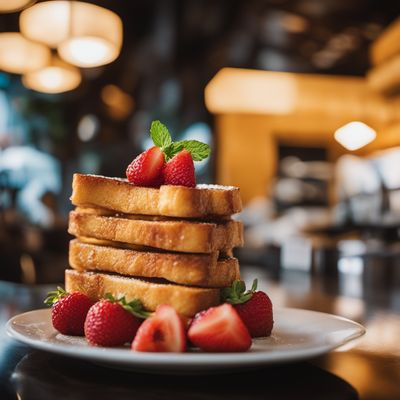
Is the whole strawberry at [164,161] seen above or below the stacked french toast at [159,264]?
above

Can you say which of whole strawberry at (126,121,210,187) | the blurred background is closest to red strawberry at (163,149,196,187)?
whole strawberry at (126,121,210,187)

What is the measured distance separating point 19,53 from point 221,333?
5.70 meters

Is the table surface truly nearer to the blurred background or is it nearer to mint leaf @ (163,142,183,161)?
mint leaf @ (163,142,183,161)

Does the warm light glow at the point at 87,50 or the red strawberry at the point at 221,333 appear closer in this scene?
the red strawberry at the point at 221,333

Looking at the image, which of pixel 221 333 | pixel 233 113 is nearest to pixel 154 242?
pixel 221 333

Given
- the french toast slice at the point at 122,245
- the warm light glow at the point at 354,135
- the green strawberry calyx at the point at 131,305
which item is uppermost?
the warm light glow at the point at 354,135

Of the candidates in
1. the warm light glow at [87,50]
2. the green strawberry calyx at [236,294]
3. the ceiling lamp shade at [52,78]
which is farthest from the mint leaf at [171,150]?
the ceiling lamp shade at [52,78]

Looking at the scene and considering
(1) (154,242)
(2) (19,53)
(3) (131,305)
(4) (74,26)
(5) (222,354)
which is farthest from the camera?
(2) (19,53)

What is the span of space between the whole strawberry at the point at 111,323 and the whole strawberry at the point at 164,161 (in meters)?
0.24

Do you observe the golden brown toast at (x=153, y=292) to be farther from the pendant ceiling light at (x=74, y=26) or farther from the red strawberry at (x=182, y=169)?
the pendant ceiling light at (x=74, y=26)

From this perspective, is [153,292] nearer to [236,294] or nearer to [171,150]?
[236,294]

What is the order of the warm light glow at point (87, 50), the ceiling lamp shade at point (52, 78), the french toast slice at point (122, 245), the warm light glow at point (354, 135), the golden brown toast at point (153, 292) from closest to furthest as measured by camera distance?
1. the golden brown toast at point (153, 292)
2. the french toast slice at point (122, 245)
3. the warm light glow at point (87, 50)
4. the ceiling lamp shade at point (52, 78)
5. the warm light glow at point (354, 135)

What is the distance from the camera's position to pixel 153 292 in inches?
39.5

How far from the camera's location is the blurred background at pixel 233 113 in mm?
4367
